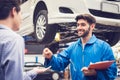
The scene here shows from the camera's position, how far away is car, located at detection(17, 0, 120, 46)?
6918 mm

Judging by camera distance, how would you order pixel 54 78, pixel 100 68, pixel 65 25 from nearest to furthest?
pixel 100 68 < pixel 65 25 < pixel 54 78

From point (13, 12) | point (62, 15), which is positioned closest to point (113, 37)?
point (62, 15)

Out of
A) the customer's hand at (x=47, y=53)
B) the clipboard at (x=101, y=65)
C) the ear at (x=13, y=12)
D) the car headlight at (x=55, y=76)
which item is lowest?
the car headlight at (x=55, y=76)

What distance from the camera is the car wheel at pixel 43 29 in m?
7.36

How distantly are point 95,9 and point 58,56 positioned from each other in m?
2.40

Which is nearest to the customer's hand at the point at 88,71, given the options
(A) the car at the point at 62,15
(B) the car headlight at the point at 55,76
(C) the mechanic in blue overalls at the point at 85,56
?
(C) the mechanic in blue overalls at the point at 85,56

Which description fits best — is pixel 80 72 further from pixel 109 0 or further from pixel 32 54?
pixel 32 54

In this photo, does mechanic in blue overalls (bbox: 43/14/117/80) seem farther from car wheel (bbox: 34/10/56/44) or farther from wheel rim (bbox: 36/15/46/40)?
wheel rim (bbox: 36/15/46/40)

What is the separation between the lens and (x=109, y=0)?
23.1 ft

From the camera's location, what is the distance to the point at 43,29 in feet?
24.6

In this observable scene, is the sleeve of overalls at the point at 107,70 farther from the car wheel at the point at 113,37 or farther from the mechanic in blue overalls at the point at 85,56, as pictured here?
the car wheel at the point at 113,37

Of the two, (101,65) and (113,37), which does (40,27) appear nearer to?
(113,37)

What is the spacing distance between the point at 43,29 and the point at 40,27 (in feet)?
0.30

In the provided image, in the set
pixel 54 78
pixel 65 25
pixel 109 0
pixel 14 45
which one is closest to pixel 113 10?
pixel 109 0
